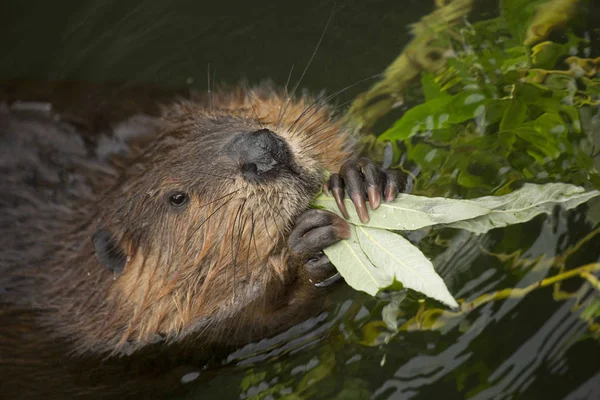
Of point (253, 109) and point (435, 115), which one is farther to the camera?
point (253, 109)

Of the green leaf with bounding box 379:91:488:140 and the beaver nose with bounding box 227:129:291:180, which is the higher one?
the beaver nose with bounding box 227:129:291:180

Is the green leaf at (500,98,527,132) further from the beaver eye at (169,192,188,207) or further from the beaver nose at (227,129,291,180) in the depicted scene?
the beaver eye at (169,192,188,207)

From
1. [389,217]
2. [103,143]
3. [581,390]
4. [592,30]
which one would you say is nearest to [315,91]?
[103,143]

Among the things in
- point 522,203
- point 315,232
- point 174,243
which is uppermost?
point 174,243

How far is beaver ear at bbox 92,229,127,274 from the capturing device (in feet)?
9.06

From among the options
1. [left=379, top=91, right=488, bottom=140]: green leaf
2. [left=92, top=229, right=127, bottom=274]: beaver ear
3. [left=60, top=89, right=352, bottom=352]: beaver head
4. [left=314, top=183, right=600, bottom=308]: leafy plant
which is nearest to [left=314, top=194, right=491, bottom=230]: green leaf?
[left=314, top=183, right=600, bottom=308]: leafy plant

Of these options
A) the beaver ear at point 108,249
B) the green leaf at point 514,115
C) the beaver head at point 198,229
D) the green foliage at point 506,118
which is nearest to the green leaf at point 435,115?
the green foliage at point 506,118

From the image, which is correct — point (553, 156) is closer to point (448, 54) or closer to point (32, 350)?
point (448, 54)

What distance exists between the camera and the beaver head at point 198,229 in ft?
8.16

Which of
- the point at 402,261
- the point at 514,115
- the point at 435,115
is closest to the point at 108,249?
the point at 402,261

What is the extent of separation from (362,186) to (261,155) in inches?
14.1

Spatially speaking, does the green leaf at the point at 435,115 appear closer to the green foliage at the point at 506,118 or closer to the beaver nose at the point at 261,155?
the green foliage at the point at 506,118

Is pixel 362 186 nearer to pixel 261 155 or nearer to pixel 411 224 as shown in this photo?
pixel 411 224

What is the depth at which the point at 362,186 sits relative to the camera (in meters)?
2.51
